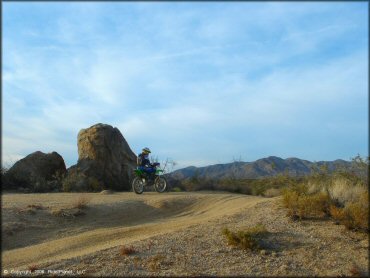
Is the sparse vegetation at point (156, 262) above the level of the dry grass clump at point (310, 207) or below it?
below

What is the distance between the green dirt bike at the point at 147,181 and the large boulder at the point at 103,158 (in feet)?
13.3

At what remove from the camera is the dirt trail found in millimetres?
12219

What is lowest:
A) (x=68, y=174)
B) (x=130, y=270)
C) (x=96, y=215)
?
(x=130, y=270)

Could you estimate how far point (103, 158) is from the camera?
91.7ft

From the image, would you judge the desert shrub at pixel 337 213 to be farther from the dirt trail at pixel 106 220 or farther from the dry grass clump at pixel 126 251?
the dry grass clump at pixel 126 251

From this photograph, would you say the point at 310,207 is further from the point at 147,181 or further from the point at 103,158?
the point at 103,158

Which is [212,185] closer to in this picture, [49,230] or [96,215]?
[96,215]

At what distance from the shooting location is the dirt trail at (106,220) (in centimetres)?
1222

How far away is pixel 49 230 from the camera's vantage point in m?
14.8

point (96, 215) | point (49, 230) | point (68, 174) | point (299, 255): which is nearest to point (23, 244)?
point (49, 230)

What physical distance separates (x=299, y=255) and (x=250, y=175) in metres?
24.7

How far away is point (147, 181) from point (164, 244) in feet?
39.0

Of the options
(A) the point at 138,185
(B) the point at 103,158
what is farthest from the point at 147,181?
(B) the point at 103,158

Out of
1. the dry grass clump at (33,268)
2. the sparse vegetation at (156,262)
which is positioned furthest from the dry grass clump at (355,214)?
the dry grass clump at (33,268)
